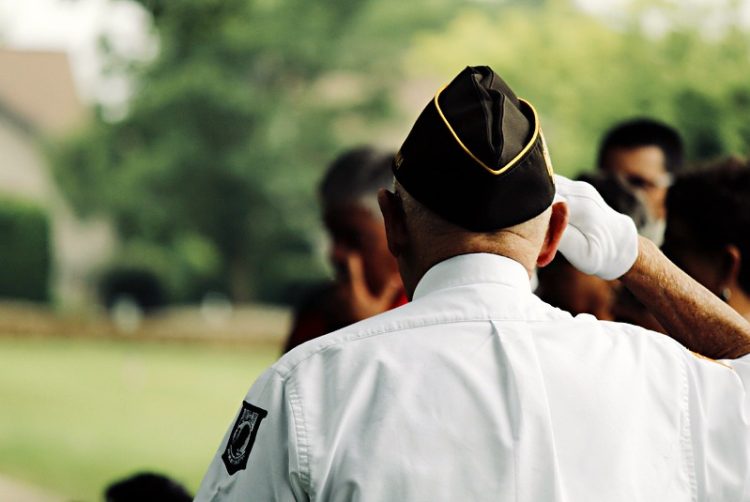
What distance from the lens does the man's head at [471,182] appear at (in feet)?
5.71

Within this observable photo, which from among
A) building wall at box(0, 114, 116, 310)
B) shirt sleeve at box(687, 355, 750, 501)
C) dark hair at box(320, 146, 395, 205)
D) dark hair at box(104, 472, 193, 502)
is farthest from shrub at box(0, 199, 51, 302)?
shirt sleeve at box(687, 355, 750, 501)

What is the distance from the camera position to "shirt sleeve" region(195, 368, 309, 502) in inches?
64.6

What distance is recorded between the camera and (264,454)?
5.40 feet

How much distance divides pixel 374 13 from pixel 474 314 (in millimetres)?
41267

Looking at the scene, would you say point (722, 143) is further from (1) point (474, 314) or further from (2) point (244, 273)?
(2) point (244, 273)

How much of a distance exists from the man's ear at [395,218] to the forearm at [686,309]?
1.57 ft

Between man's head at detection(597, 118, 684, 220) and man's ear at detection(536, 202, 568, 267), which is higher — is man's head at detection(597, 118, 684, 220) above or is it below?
below

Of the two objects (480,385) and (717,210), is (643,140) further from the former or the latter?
(480,385)

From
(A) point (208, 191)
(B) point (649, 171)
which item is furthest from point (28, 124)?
(B) point (649, 171)

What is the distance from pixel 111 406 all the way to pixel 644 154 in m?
14.3

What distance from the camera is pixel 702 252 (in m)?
2.82

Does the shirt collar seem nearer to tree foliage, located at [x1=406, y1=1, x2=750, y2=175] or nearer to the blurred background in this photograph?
tree foliage, located at [x1=406, y1=1, x2=750, y2=175]

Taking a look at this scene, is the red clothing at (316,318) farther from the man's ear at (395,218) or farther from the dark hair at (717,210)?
the man's ear at (395,218)

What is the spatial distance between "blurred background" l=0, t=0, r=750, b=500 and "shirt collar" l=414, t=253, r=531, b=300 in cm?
1908
